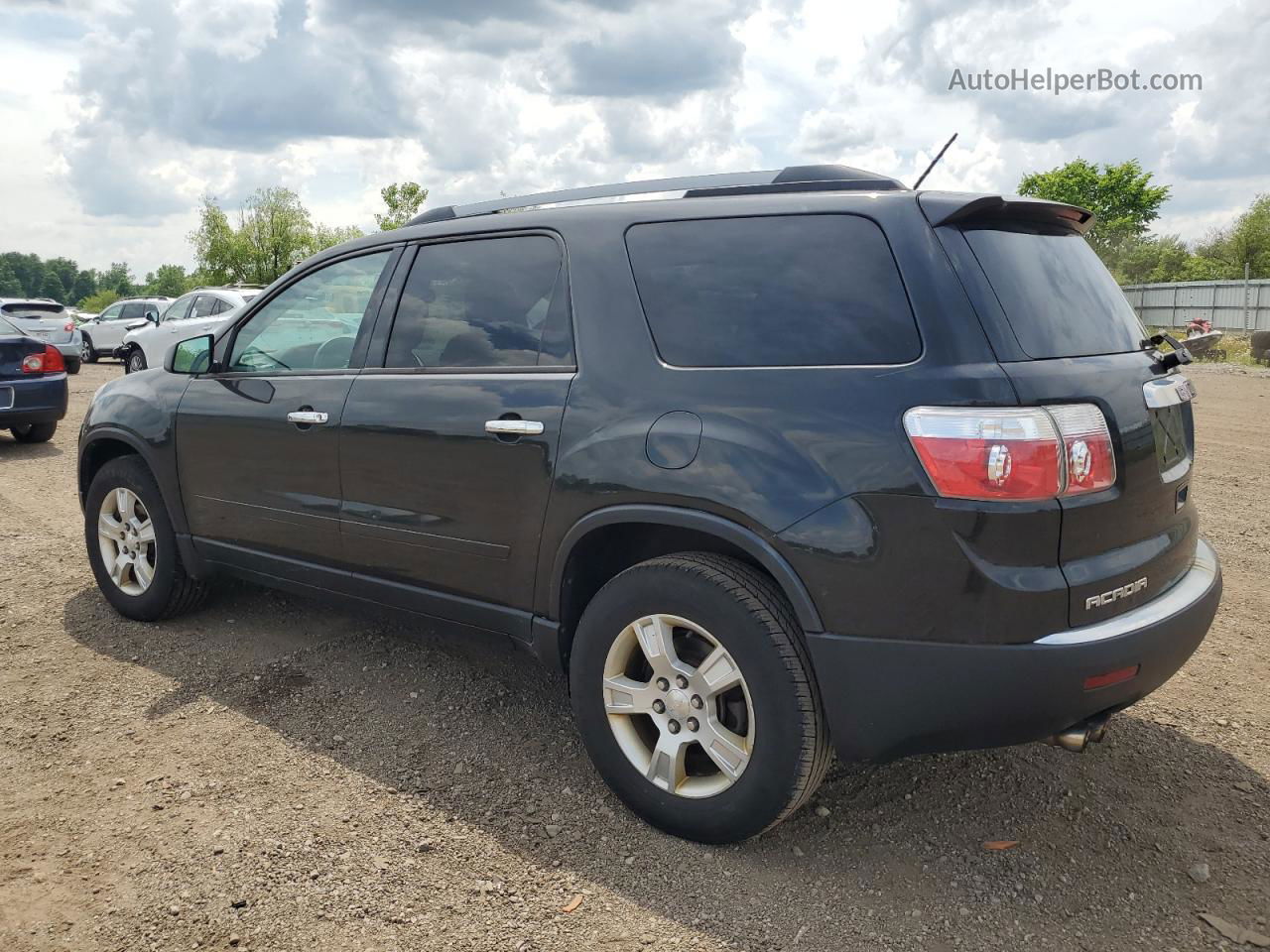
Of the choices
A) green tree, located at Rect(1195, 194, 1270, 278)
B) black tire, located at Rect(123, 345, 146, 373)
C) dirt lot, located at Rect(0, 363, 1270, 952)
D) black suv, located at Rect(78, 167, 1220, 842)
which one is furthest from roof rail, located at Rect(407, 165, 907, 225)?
green tree, located at Rect(1195, 194, 1270, 278)

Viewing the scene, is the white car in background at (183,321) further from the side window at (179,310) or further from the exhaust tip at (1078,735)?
the exhaust tip at (1078,735)

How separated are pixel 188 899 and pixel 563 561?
1.37 metres

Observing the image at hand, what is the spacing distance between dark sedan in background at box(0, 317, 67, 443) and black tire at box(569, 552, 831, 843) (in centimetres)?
918

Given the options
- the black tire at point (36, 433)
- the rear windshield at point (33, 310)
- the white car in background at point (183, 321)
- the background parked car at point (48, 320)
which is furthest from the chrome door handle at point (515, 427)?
the rear windshield at point (33, 310)

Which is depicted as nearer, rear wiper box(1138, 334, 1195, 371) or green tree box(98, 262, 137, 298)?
rear wiper box(1138, 334, 1195, 371)

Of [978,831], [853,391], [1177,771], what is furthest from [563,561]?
[1177,771]

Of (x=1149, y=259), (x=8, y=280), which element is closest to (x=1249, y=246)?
(x=1149, y=259)

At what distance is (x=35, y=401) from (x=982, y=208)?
33.1ft

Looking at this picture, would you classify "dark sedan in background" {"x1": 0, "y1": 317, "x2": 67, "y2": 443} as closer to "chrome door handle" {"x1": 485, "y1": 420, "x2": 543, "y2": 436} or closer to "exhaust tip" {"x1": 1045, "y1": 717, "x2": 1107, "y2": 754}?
"chrome door handle" {"x1": 485, "y1": 420, "x2": 543, "y2": 436}

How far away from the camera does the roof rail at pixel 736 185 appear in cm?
298

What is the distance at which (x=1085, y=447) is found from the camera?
2543mm

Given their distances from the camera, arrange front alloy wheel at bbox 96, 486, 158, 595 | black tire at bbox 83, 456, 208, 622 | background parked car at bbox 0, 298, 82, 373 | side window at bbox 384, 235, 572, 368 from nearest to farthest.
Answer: side window at bbox 384, 235, 572, 368
black tire at bbox 83, 456, 208, 622
front alloy wheel at bbox 96, 486, 158, 595
background parked car at bbox 0, 298, 82, 373

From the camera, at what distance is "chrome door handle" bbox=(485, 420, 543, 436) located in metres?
3.20

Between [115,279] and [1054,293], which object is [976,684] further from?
[115,279]
